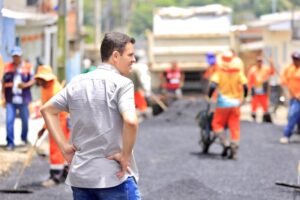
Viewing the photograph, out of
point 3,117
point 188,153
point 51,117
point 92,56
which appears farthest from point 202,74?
point 51,117

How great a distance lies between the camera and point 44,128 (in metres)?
11.5

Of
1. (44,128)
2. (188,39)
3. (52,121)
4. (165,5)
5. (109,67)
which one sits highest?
(109,67)

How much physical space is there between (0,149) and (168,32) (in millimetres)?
15165

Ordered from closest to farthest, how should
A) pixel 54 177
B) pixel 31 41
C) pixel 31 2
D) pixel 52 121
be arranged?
1. pixel 52 121
2. pixel 54 177
3. pixel 31 41
4. pixel 31 2

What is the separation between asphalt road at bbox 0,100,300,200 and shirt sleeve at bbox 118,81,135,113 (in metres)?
4.67

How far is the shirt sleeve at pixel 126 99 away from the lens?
5840 millimetres

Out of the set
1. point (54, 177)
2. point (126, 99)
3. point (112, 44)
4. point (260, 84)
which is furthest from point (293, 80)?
point (126, 99)

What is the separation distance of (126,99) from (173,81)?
Answer: 23214 millimetres

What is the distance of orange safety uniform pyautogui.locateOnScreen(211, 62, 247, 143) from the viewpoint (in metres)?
14.6

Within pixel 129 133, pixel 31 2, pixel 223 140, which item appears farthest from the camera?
pixel 31 2

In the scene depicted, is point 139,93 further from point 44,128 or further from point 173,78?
point 44,128

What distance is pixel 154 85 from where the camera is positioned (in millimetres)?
30281

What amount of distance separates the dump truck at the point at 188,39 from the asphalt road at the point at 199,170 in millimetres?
8198

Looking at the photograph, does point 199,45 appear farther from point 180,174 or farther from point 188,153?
point 180,174
